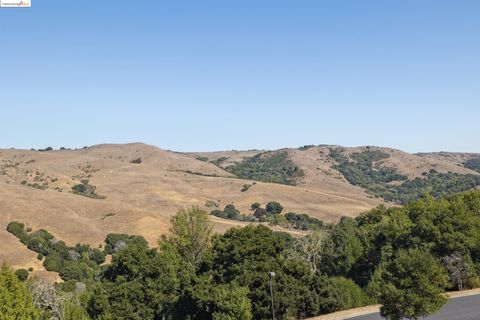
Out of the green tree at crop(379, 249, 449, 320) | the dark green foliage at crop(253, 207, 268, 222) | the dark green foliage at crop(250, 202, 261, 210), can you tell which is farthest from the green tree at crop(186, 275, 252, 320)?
the dark green foliage at crop(250, 202, 261, 210)

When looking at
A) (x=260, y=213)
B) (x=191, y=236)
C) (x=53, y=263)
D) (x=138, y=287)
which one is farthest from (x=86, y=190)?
(x=138, y=287)

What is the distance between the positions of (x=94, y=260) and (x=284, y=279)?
51608 mm

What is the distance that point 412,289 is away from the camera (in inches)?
1394

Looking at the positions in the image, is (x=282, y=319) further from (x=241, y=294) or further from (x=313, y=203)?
(x=313, y=203)

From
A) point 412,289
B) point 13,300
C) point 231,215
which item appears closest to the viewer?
point 412,289

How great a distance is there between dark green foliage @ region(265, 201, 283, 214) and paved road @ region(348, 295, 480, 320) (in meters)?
114

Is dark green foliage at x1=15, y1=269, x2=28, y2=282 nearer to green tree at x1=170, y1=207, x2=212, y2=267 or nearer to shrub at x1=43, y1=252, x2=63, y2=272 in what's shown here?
shrub at x1=43, y1=252, x2=63, y2=272

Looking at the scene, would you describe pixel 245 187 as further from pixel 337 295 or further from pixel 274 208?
pixel 337 295

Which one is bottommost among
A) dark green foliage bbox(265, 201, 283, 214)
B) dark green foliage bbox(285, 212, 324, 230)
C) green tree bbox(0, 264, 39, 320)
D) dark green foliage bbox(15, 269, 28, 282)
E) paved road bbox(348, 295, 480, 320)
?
dark green foliage bbox(285, 212, 324, 230)

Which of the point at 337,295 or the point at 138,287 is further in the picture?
the point at 337,295

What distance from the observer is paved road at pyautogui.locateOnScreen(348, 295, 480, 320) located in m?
40.5

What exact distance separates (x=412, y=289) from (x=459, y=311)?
1075 centimetres

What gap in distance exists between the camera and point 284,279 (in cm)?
5025

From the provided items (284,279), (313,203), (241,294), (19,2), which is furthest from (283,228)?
(19,2)
